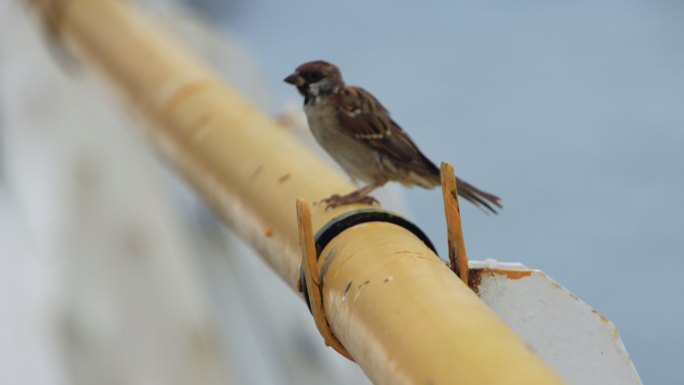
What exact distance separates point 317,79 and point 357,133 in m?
0.16

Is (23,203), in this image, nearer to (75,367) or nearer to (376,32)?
(75,367)

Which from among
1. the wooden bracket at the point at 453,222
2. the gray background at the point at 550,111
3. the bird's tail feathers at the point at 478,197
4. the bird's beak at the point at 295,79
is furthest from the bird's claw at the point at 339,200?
the gray background at the point at 550,111

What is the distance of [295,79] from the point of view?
9.37ft

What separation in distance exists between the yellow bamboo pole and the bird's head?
236 mm

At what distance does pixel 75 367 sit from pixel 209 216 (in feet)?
2.34

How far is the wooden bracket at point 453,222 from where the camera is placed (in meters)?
1.45

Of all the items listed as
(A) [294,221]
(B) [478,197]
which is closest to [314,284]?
(A) [294,221]

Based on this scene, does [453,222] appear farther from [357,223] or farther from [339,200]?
[339,200]

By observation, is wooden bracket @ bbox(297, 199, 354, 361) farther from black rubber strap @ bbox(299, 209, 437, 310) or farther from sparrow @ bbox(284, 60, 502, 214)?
sparrow @ bbox(284, 60, 502, 214)

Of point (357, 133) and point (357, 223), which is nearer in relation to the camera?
point (357, 223)

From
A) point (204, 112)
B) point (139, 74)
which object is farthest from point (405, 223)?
point (139, 74)

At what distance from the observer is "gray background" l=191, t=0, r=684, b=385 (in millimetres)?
8039

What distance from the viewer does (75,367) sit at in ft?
11.3

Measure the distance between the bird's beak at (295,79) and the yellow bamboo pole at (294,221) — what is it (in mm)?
182
